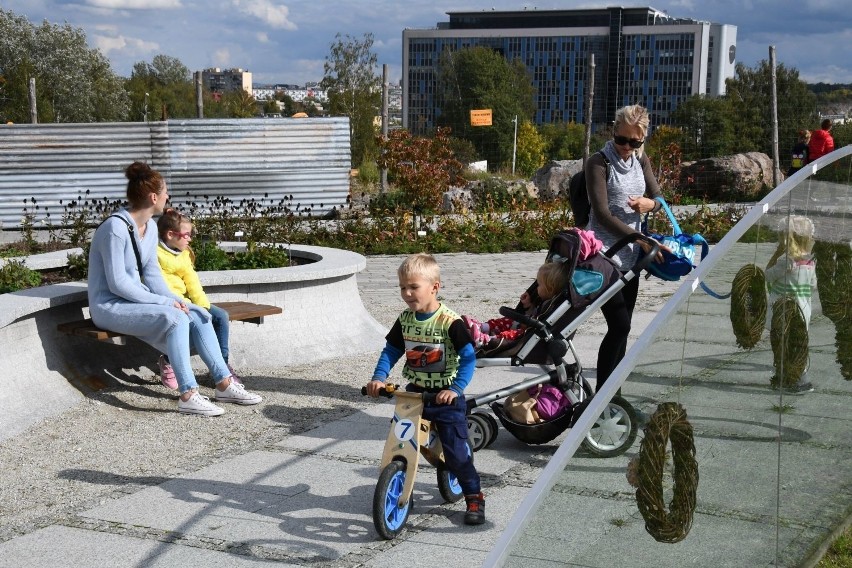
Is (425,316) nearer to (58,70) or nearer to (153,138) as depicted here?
(153,138)

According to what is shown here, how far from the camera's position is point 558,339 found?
5.76 m

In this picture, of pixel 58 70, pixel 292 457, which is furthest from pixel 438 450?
pixel 58 70

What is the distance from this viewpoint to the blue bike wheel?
4.59 meters

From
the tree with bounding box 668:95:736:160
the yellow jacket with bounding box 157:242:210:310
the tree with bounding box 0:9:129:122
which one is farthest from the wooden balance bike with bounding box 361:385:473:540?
the tree with bounding box 0:9:129:122

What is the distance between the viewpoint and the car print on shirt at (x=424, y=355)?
4.98m

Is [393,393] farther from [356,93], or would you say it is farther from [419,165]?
[356,93]

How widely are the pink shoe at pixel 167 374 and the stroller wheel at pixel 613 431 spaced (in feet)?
16.8

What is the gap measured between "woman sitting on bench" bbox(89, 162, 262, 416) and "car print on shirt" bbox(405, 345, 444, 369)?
7.27 feet

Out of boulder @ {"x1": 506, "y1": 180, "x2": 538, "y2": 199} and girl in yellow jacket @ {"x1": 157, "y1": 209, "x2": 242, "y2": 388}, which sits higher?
girl in yellow jacket @ {"x1": 157, "y1": 209, "x2": 242, "y2": 388}

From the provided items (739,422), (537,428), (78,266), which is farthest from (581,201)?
(78,266)

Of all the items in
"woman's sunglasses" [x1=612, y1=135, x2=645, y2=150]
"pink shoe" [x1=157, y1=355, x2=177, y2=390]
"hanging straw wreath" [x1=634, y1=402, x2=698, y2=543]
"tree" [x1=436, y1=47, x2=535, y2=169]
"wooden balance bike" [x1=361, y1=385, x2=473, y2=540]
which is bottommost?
"pink shoe" [x1=157, y1=355, x2=177, y2=390]

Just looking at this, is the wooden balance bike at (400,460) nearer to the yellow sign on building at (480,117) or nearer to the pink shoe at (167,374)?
the pink shoe at (167,374)

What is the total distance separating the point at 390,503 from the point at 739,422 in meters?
1.87

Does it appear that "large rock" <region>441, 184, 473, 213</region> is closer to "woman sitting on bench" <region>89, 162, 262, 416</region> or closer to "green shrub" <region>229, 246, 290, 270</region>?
"green shrub" <region>229, 246, 290, 270</region>
